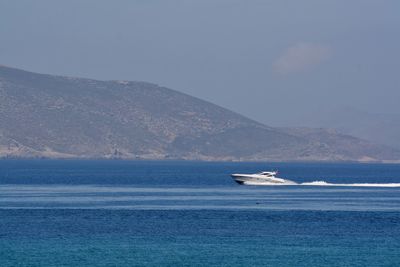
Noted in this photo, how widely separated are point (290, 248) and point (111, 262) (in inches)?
575

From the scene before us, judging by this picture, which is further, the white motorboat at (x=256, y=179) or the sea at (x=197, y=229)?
the white motorboat at (x=256, y=179)

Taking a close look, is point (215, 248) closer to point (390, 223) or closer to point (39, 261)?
point (39, 261)

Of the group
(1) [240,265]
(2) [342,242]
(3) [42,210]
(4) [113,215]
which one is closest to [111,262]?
(1) [240,265]

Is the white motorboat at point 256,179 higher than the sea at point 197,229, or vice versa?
the white motorboat at point 256,179

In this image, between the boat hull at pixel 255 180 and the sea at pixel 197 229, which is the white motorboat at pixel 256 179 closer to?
the boat hull at pixel 255 180

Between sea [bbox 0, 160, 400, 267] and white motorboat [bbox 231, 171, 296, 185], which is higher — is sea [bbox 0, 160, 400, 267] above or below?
below

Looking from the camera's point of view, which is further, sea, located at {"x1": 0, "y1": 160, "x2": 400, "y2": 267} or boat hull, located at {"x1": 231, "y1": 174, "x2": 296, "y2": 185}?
boat hull, located at {"x1": 231, "y1": 174, "x2": 296, "y2": 185}

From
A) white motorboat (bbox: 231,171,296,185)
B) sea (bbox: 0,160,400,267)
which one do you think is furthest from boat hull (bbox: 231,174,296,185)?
sea (bbox: 0,160,400,267)

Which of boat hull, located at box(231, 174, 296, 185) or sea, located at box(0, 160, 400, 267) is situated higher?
boat hull, located at box(231, 174, 296, 185)

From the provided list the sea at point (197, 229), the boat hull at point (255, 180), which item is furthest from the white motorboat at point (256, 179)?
the sea at point (197, 229)

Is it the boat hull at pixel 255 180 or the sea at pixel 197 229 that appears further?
the boat hull at pixel 255 180

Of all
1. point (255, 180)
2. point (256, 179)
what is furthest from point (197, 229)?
point (255, 180)

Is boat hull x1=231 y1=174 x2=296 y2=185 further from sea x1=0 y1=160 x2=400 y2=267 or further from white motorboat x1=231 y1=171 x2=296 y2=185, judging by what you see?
sea x1=0 y1=160 x2=400 y2=267

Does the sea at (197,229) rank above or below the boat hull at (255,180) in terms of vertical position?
below
